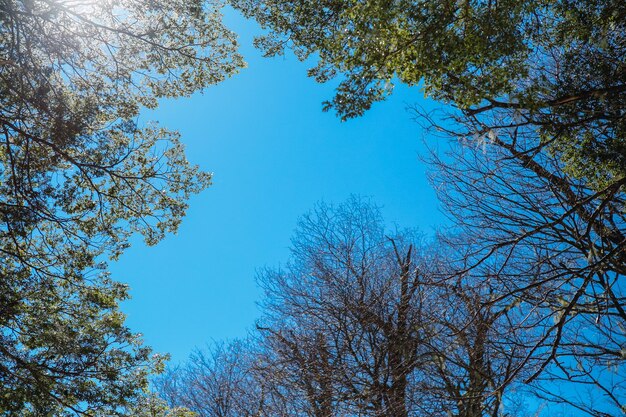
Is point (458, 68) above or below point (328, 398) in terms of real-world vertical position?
above

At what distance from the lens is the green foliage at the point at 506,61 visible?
5387 mm

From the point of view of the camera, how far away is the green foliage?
17.7ft

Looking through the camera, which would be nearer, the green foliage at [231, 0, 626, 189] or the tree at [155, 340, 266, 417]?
the green foliage at [231, 0, 626, 189]

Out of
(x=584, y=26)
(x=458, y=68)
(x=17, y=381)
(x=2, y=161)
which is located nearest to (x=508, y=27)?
(x=458, y=68)

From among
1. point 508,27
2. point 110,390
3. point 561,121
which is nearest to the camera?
point 508,27

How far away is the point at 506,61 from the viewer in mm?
5738

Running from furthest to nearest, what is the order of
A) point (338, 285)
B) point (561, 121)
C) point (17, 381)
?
1. point (338, 285)
2. point (17, 381)
3. point (561, 121)

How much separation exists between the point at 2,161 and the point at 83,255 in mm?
2071

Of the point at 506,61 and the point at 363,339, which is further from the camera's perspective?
the point at 363,339

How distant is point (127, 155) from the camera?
923 cm

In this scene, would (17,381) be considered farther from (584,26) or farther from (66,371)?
(584,26)

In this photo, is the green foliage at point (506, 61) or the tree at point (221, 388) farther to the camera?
the tree at point (221, 388)

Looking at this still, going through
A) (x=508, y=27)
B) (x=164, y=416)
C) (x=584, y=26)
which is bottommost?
(x=164, y=416)

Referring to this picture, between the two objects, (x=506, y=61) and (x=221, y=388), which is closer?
(x=506, y=61)
